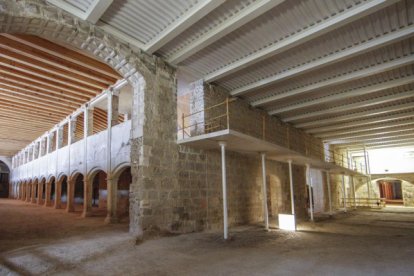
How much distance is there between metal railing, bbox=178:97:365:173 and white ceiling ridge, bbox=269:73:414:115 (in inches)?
40.1

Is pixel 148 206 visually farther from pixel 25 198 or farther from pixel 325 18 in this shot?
pixel 25 198

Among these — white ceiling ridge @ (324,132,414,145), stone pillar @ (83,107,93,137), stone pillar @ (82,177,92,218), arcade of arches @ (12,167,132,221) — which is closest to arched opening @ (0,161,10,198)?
arcade of arches @ (12,167,132,221)

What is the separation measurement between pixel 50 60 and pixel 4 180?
26848 mm

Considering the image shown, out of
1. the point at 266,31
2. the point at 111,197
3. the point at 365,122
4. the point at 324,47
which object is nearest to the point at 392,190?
the point at 365,122

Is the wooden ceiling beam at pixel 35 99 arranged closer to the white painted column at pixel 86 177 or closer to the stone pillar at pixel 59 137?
the white painted column at pixel 86 177

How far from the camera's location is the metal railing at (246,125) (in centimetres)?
875

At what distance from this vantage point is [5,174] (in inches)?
1121

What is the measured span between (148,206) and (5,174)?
29.8 m

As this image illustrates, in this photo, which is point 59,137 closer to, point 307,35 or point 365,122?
point 307,35

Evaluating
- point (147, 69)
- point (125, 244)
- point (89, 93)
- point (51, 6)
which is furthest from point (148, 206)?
point (89, 93)

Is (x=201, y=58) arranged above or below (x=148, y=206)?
above

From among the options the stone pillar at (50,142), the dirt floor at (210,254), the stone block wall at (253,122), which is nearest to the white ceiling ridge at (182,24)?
the stone block wall at (253,122)

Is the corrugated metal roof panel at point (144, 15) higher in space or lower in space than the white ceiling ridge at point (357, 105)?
higher

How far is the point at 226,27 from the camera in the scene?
6047mm
